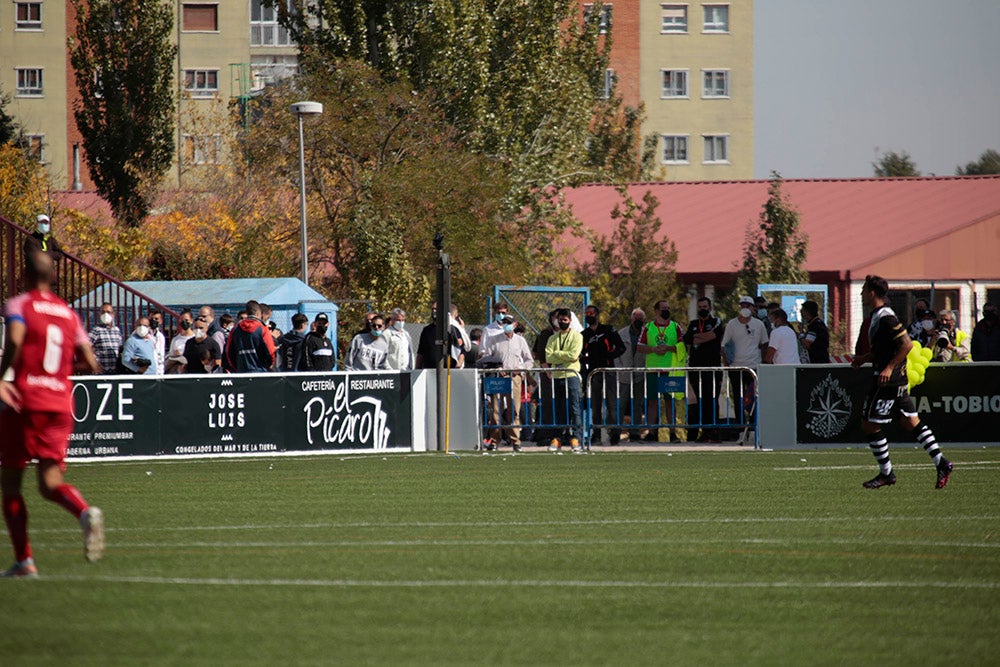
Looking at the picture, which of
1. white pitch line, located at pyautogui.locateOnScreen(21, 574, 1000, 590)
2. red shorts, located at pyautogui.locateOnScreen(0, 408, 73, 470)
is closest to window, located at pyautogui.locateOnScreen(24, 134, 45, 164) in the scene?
red shorts, located at pyautogui.locateOnScreen(0, 408, 73, 470)

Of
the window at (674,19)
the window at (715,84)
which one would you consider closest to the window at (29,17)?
the window at (674,19)

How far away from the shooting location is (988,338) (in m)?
26.6

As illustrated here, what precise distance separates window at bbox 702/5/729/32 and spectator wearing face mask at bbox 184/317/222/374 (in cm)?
6437

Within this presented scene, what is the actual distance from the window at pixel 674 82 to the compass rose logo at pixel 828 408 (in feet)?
206

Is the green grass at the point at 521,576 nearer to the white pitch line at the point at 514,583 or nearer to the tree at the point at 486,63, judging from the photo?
the white pitch line at the point at 514,583

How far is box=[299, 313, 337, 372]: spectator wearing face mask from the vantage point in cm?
2481

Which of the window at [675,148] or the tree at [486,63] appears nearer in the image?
the tree at [486,63]

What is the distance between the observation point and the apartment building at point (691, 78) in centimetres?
8419

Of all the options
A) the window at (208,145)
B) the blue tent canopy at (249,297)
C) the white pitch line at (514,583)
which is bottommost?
the white pitch line at (514,583)

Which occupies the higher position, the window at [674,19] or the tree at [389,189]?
the window at [674,19]

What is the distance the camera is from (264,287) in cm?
3056

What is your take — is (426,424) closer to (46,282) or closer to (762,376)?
(762,376)

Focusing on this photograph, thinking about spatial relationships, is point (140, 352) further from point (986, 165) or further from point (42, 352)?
point (986, 165)

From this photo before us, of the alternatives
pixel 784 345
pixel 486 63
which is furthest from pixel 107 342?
pixel 486 63
